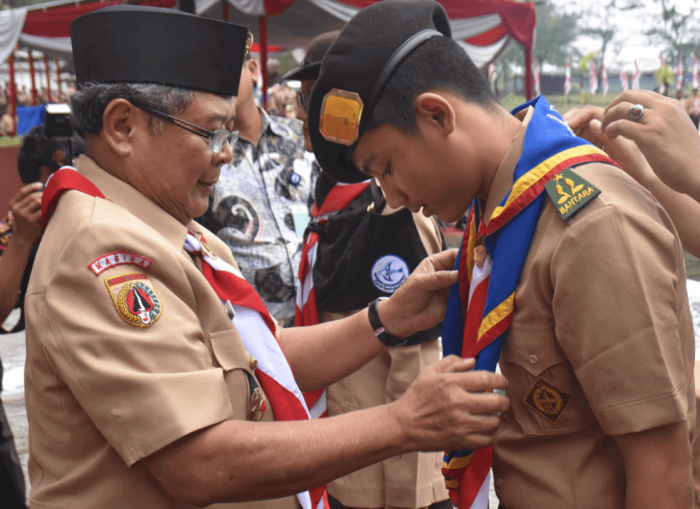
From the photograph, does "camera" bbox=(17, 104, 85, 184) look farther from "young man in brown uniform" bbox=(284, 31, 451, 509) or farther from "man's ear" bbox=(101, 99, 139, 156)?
"man's ear" bbox=(101, 99, 139, 156)

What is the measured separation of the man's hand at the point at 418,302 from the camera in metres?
2.03

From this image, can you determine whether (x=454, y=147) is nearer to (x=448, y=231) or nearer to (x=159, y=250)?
(x=159, y=250)

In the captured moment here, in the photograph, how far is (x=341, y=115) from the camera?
5.27 feet

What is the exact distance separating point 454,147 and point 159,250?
2.52 feet

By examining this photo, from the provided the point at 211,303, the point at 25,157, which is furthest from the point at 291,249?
the point at 211,303

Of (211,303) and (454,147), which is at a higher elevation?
(454,147)

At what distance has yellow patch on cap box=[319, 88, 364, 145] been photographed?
158cm

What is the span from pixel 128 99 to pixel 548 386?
126 centimetres

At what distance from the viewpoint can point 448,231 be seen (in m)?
10.9

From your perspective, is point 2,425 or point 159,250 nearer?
point 159,250

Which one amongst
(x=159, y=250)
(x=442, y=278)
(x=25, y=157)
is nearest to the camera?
(x=159, y=250)

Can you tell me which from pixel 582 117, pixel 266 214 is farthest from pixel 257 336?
pixel 266 214

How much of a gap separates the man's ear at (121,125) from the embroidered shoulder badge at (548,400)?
118cm

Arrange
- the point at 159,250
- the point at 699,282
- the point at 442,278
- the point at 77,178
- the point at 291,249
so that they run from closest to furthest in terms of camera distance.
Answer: the point at 159,250
the point at 77,178
the point at 442,278
the point at 291,249
the point at 699,282
